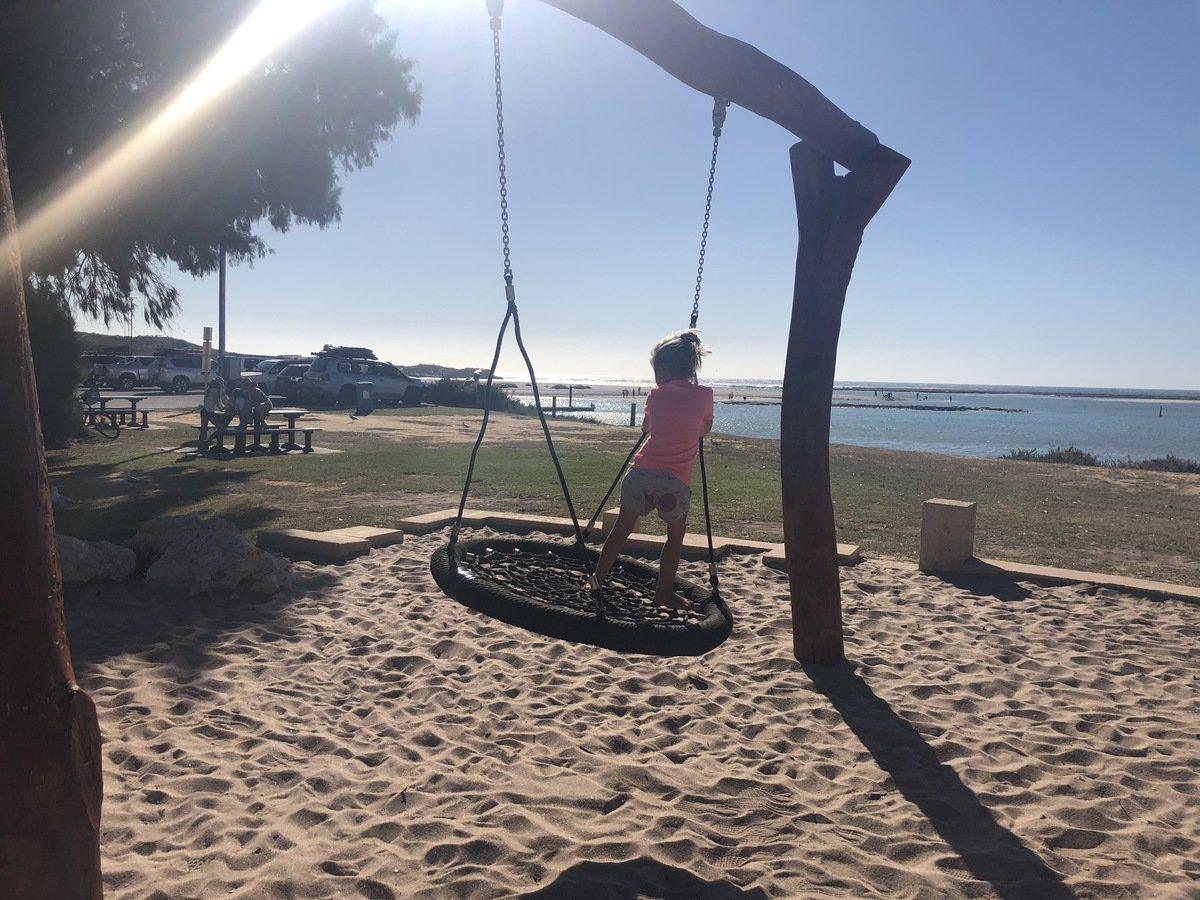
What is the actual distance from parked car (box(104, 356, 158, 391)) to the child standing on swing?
126 ft

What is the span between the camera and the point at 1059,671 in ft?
14.8

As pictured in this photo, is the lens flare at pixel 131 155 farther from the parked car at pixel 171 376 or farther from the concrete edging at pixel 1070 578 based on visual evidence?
the parked car at pixel 171 376

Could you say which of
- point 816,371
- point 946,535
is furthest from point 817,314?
point 946,535

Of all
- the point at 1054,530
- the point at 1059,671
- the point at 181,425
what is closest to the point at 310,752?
the point at 1059,671

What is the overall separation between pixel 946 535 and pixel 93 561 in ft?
20.6

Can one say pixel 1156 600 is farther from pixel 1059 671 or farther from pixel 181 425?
pixel 181 425

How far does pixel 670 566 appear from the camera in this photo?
410 cm

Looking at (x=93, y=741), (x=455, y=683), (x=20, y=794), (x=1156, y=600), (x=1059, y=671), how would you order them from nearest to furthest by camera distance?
(x=20, y=794)
(x=93, y=741)
(x=455, y=683)
(x=1059, y=671)
(x=1156, y=600)

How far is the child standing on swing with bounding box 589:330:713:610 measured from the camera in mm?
3945

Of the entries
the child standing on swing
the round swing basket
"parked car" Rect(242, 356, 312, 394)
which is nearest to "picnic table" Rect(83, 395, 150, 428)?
"parked car" Rect(242, 356, 312, 394)

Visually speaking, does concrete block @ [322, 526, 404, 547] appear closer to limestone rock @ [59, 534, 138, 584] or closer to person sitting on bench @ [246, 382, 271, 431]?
limestone rock @ [59, 534, 138, 584]

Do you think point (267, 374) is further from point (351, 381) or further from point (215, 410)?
point (215, 410)

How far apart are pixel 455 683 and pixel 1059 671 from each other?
330cm

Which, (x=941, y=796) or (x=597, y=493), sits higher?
(x=597, y=493)
